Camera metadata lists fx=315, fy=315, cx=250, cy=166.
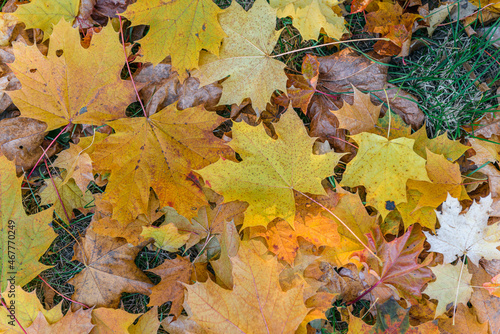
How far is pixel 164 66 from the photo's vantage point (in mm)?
1894

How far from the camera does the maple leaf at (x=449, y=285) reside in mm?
1660

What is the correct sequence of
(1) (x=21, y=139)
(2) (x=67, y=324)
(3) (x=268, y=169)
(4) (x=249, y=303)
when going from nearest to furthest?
(4) (x=249, y=303) < (3) (x=268, y=169) < (2) (x=67, y=324) < (1) (x=21, y=139)

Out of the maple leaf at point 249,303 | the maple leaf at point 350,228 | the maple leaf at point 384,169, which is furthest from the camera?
the maple leaf at point 350,228

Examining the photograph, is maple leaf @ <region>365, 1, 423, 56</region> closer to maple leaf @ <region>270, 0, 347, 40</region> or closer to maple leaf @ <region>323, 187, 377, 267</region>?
maple leaf @ <region>270, 0, 347, 40</region>

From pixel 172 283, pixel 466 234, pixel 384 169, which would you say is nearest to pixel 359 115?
pixel 384 169

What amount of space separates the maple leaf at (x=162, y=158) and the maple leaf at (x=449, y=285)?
4.20ft

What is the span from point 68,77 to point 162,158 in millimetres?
665

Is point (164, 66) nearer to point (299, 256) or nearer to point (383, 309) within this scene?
point (299, 256)

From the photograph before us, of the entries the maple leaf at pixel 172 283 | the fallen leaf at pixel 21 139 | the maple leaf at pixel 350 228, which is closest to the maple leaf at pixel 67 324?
the maple leaf at pixel 172 283

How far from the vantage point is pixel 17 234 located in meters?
1.74

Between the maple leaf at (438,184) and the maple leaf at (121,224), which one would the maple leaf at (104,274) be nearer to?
the maple leaf at (121,224)

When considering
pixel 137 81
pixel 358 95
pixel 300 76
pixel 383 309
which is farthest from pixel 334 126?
pixel 137 81

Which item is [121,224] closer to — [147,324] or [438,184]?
[147,324]

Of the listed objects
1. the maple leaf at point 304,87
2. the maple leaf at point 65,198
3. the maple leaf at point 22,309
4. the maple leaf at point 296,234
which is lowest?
the maple leaf at point 22,309
